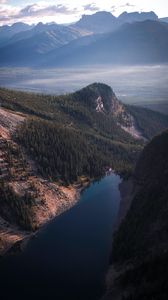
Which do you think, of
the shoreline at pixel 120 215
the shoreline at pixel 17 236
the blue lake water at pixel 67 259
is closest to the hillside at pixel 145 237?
the shoreline at pixel 120 215

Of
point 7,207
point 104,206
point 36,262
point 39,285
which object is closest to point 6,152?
point 7,207

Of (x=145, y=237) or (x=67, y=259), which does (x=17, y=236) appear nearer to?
(x=67, y=259)

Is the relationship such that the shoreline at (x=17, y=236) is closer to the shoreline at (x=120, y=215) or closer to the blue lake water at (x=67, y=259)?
the blue lake water at (x=67, y=259)

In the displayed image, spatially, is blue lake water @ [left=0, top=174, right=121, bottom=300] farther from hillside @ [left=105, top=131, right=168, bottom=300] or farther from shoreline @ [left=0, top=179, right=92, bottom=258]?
hillside @ [left=105, top=131, right=168, bottom=300]

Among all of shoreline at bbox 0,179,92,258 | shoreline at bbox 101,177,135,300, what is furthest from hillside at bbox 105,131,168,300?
shoreline at bbox 0,179,92,258

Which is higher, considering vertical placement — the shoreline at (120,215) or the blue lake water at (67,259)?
the shoreline at (120,215)

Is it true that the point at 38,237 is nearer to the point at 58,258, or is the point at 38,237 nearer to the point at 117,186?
the point at 58,258

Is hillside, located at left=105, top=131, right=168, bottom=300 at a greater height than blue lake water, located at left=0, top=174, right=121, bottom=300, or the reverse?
hillside, located at left=105, top=131, right=168, bottom=300
